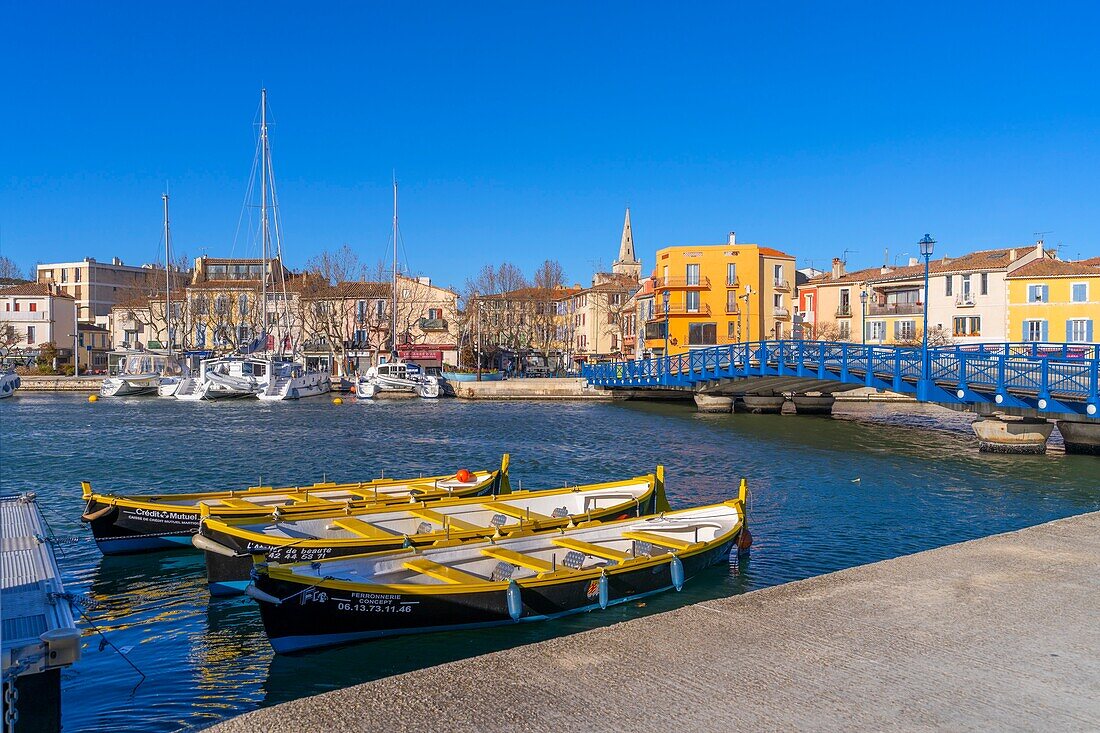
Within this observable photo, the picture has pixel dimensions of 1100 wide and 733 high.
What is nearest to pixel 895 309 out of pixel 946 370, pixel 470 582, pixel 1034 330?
pixel 1034 330

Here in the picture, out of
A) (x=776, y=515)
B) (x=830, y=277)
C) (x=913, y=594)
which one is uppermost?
(x=830, y=277)

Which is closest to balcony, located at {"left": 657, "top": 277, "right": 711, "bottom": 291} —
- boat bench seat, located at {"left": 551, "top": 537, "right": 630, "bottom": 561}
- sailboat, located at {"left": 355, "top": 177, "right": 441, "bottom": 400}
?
sailboat, located at {"left": 355, "top": 177, "right": 441, "bottom": 400}

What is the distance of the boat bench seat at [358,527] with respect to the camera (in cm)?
1556

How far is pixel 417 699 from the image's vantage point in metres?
7.36

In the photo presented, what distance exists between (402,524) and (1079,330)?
61.9 m

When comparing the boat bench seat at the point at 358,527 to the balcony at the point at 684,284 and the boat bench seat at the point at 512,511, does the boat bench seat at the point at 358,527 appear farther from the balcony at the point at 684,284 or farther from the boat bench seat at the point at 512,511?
the balcony at the point at 684,284

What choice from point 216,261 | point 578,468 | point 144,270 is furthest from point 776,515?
point 144,270

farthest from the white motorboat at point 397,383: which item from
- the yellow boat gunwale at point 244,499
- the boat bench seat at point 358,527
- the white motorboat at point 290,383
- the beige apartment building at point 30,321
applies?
the boat bench seat at point 358,527

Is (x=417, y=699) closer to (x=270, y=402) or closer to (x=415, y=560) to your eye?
(x=415, y=560)

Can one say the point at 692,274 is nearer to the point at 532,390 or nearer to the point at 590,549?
the point at 532,390

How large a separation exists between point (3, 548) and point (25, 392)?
75282 millimetres

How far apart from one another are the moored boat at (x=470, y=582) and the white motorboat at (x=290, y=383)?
56510 millimetres

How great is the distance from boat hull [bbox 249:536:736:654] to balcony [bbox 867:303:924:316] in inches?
2748

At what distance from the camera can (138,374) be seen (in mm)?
74500
